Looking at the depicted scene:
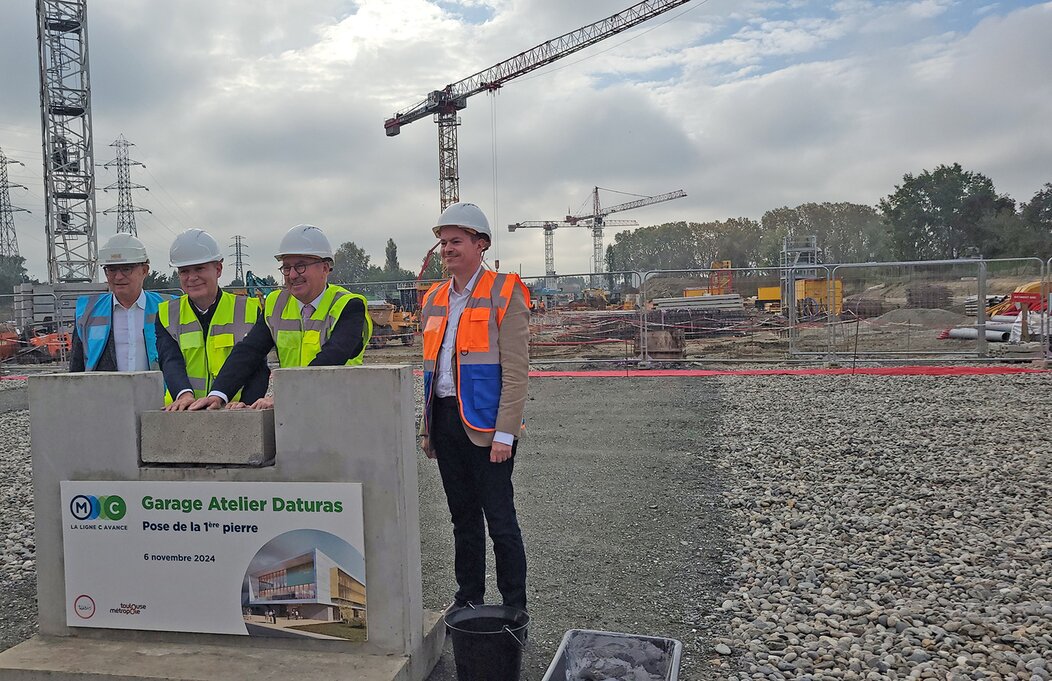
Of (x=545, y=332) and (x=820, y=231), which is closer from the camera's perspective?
(x=545, y=332)

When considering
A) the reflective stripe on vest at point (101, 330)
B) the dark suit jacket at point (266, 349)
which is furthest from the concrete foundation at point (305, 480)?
the reflective stripe on vest at point (101, 330)

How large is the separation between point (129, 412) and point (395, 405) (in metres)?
1.29

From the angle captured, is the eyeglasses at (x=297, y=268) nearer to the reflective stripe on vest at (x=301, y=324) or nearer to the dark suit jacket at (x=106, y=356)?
the reflective stripe on vest at (x=301, y=324)

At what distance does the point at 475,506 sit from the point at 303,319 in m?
1.32

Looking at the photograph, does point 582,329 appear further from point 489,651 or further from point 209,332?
point 489,651

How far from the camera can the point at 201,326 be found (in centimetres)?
421

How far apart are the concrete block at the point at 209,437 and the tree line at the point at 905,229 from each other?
107 feet

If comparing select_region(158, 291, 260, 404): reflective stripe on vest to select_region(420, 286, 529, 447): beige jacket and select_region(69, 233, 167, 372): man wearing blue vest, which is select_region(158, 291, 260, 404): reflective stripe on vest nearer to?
select_region(69, 233, 167, 372): man wearing blue vest

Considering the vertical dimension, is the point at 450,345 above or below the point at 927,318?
above

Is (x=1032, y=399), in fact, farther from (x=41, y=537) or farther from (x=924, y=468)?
(x=41, y=537)

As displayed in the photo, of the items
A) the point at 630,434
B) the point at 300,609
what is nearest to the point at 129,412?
the point at 300,609

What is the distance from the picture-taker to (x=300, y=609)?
3328 millimetres

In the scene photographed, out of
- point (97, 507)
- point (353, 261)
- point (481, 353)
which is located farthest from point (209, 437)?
point (353, 261)

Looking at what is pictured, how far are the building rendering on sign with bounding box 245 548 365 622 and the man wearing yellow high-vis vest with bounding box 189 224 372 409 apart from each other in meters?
0.94
